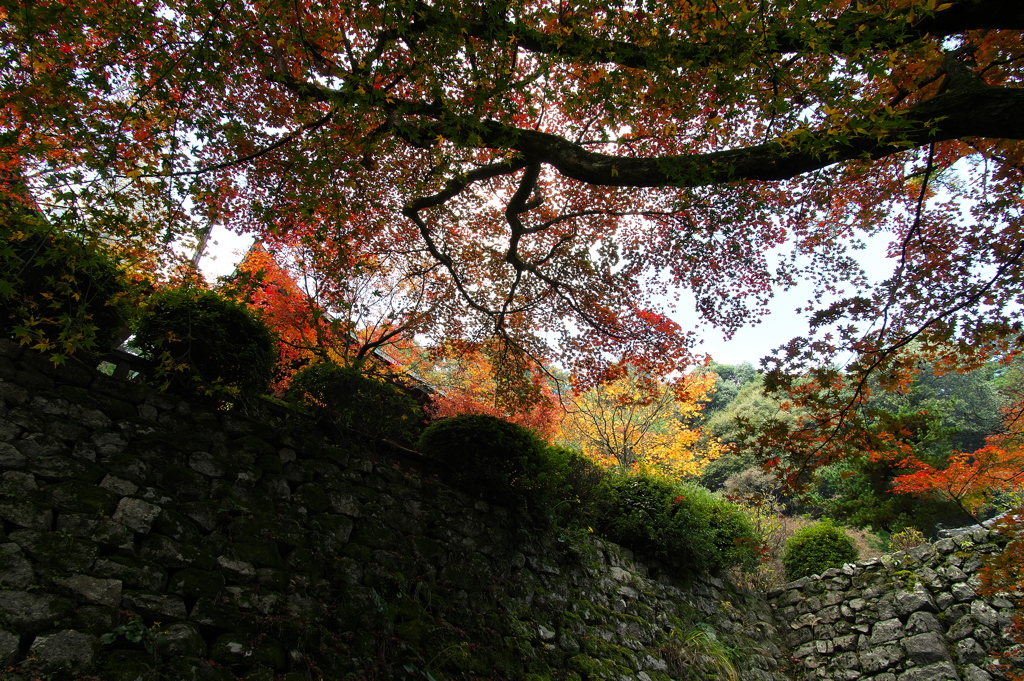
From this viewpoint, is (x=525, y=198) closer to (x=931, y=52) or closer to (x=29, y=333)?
(x=931, y=52)

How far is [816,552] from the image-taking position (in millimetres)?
8578

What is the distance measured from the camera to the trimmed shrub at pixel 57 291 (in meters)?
2.65

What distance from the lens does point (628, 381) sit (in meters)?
13.7

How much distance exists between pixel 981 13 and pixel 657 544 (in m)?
6.95

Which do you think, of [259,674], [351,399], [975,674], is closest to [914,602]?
[975,674]

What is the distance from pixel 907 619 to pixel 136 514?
951 centimetres

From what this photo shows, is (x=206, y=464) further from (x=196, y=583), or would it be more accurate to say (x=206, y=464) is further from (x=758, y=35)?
(x=758, y=35)

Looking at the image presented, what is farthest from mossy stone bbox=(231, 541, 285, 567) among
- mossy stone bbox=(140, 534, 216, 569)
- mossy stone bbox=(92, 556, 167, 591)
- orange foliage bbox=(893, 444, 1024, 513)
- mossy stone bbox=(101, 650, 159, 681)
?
orange foliage bbox=(893, 444, 1024, 513)

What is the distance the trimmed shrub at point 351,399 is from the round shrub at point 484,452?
1.80 ft

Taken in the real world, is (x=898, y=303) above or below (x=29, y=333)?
above

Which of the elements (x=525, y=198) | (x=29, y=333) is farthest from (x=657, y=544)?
(x=29, y=333)

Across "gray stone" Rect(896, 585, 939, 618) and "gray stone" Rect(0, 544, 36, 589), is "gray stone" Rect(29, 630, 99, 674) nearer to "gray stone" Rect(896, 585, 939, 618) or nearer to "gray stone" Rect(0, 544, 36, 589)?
"gray stone" Rect(0, 544, 36, 589)

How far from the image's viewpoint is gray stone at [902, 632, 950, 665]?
241 inches

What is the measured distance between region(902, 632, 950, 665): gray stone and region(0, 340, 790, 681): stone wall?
10.4 ft
